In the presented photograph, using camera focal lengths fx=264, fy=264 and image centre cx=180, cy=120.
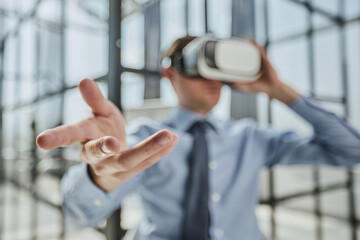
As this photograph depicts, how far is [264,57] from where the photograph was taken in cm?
70

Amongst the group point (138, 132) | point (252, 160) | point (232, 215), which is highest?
point (138, 132)

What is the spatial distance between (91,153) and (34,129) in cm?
136

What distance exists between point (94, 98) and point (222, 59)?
271 millimetres

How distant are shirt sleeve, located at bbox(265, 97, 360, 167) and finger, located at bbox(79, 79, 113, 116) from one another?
1.81 feet

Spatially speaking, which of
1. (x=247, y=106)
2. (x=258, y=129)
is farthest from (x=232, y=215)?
(x=247, y=106)

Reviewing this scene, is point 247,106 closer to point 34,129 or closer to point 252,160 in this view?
point 252,160

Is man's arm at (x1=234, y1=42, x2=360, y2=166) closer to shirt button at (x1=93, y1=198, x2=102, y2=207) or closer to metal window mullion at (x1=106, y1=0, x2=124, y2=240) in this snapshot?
metal window mullion at (x1=106, y1=0, x2=124, y2=240)

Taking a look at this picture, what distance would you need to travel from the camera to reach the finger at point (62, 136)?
26cm

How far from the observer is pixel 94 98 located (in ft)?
1.04

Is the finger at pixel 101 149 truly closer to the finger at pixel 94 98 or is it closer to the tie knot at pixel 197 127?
the finger at pixel 94 98

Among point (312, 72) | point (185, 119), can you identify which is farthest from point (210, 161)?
point (312, 72)

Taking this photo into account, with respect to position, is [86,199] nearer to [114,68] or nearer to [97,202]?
[97,202]

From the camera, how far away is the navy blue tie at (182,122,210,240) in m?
0.60

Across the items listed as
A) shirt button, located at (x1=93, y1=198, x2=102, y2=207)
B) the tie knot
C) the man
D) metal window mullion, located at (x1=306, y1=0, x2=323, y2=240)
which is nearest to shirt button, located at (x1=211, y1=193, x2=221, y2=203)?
the man
